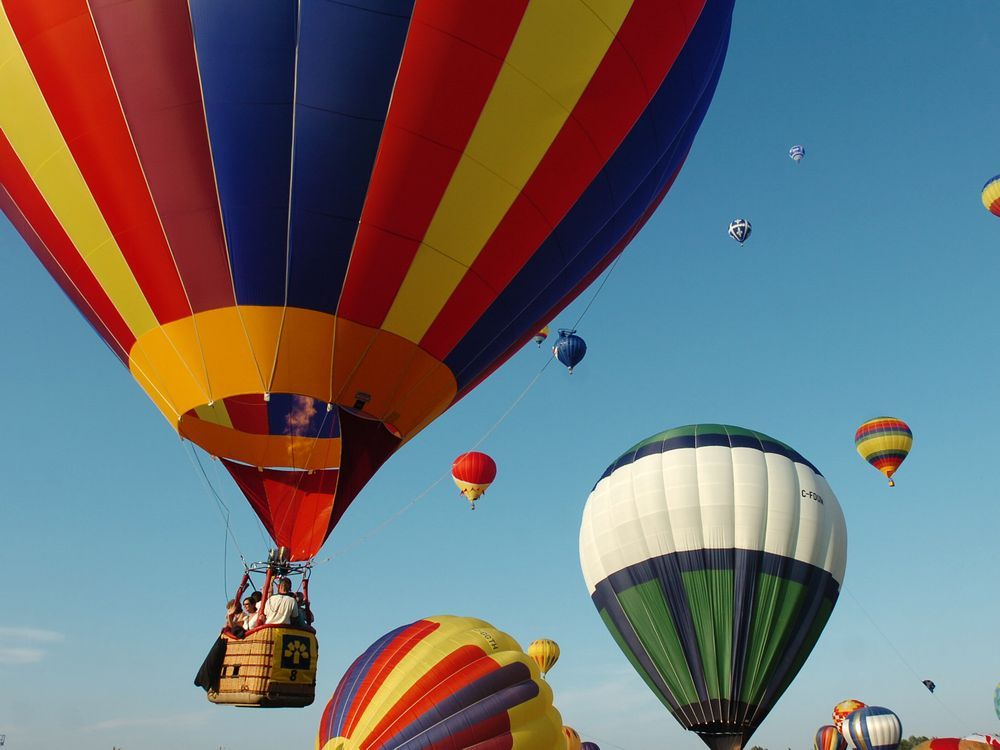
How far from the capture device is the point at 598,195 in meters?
8.09

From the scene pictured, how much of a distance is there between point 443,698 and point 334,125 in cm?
846

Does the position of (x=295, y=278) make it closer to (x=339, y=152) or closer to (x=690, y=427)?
(x=339, y=152)

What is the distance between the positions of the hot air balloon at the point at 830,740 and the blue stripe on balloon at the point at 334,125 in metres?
21.4

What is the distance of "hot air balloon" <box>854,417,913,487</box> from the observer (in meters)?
22.2

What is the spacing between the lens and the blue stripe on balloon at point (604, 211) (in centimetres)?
799

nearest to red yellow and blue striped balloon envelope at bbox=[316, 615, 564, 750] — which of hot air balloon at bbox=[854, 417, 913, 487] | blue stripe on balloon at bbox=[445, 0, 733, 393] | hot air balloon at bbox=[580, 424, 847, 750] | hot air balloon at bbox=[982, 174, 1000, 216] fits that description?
hot air balloon at bbox=[580, 424, 847, 750]

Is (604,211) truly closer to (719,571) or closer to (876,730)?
(719,571)

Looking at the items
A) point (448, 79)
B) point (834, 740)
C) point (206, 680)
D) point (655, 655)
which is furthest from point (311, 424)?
point (834, 740)

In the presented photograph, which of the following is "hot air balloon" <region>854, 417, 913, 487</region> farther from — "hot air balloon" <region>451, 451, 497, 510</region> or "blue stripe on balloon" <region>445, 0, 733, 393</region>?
"blue stripe on balloon" <region>445, 0, 733, 393</region>

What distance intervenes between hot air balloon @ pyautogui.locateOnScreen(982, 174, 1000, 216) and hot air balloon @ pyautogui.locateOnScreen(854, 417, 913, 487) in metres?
6.43

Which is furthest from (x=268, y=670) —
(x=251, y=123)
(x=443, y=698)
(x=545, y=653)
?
(x=545, y=653)

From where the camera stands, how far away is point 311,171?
6.75 m

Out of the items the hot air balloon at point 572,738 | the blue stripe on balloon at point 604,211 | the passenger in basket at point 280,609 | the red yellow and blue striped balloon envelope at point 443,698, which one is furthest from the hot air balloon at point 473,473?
the passenger in basket at point 280,609

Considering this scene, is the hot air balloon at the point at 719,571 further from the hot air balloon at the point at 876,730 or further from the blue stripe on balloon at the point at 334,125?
the blue stripe on balloon at the point at 334,125
